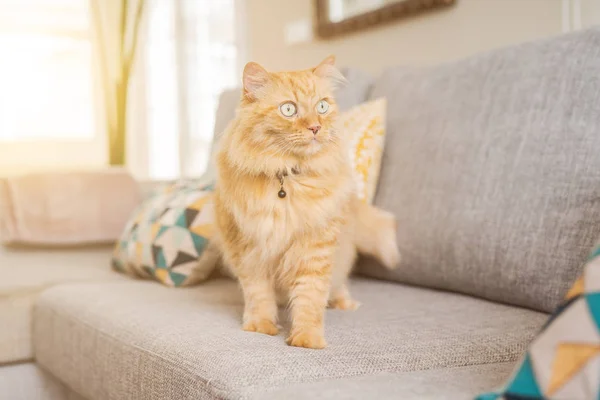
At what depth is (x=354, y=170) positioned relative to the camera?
1.78 m

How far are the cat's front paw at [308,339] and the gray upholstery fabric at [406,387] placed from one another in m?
0.15

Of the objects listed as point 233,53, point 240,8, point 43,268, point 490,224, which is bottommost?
point 43,268

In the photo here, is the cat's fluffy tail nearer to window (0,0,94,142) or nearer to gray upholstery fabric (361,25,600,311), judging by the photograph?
gray upholstery fabric (361,25,600,311)

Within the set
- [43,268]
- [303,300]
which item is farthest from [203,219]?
[303,300]

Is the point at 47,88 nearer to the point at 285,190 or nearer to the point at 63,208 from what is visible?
the point at 63,208

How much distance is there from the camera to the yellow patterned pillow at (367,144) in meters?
1.78

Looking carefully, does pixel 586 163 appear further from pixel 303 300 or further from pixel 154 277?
pixel 154 277

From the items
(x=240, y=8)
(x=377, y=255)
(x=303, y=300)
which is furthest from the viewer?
(x=240, y=8)

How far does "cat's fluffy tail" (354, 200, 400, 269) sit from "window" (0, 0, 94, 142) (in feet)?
11.2

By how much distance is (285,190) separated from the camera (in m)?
1.30

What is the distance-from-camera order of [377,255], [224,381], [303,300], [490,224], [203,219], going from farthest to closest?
[203,219] → [377,255] → [490,224] → [303,300] → [224,381]

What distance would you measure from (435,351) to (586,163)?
0.51 meters

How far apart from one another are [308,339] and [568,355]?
0.53m

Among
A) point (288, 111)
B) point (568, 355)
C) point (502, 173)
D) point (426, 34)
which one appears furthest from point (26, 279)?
point (568, 355)
